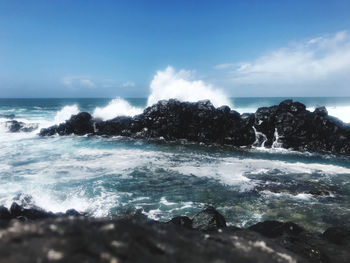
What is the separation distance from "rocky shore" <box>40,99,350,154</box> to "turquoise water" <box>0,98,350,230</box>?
2.67 m

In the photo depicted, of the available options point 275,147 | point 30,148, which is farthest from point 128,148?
point 275,147

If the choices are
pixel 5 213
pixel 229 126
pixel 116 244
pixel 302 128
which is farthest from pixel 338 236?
pixel 229 126

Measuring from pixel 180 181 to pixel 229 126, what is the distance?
1385 centimetres

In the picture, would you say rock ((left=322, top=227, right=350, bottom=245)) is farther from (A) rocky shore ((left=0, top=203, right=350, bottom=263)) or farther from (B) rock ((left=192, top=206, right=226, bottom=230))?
(A) rocky shore ((left=0, top=203, right=350, bottom=263))

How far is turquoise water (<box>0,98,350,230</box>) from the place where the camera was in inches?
400

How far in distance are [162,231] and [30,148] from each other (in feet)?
73.7

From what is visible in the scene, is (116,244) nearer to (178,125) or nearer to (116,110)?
(178,125)

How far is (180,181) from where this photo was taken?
1351 cm

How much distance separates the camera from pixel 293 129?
24.3 metres

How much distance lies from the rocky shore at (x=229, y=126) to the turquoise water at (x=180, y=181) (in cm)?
267

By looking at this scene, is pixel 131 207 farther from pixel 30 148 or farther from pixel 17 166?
pixel 30 148

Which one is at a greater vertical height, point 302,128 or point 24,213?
Answer: point 302,128

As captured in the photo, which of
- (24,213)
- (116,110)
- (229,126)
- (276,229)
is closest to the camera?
(276,229)

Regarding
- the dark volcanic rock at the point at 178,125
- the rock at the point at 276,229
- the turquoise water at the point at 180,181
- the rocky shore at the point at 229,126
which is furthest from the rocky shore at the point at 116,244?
the dark volcanic rock at the point at 178,125
